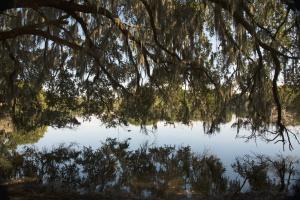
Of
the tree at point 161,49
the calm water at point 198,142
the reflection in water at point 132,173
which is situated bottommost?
the calm water at point 198,142

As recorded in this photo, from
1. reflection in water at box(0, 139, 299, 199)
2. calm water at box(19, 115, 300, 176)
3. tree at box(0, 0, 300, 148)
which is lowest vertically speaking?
calm water at box(19, 115, 300, 176)

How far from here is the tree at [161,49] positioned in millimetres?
6246

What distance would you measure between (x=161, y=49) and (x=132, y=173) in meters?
2.09

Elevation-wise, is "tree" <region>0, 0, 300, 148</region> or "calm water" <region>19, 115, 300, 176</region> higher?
"tree" <region>0, 0, 300, 148</region>

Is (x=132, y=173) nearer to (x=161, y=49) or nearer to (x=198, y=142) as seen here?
(x=161, y=49)

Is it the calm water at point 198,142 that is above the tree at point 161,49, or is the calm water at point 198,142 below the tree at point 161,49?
below

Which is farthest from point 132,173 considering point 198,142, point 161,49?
point 198,142

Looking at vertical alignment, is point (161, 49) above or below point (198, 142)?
above

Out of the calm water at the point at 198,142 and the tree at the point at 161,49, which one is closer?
the tree at the point at 161,49

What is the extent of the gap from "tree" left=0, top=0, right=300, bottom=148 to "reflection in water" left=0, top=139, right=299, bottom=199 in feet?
2.63

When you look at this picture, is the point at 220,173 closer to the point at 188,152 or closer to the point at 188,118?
the point at 188,152

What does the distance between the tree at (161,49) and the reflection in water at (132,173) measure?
801 millimetres

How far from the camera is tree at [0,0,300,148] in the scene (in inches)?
246

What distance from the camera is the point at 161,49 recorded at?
7.35m
